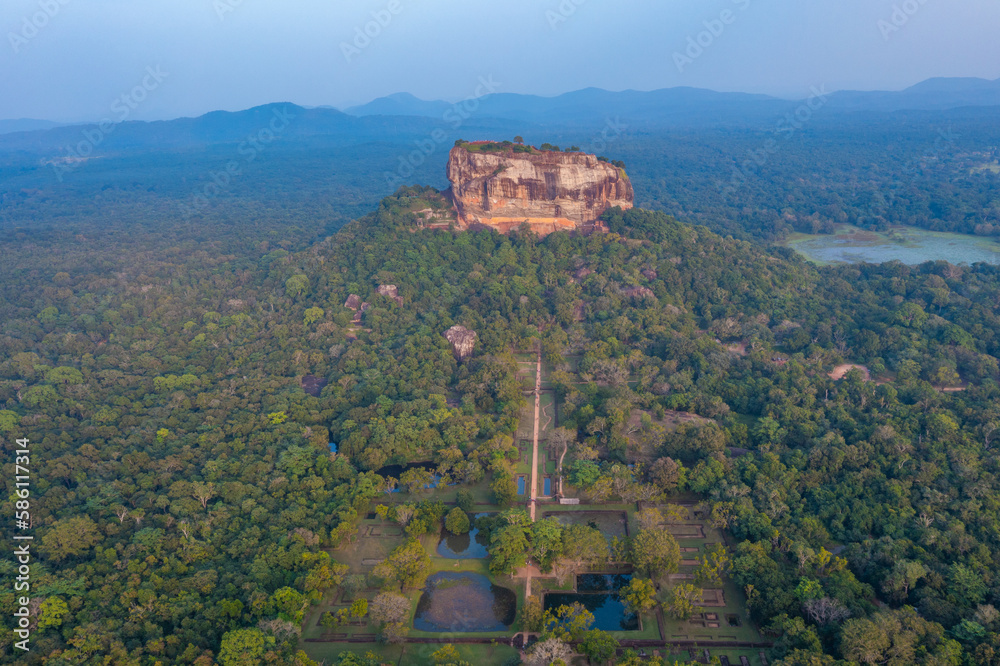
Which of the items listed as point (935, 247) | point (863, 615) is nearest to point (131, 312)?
point (863, 615)

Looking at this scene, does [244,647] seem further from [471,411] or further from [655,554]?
[471,411]

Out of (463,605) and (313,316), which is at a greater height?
(313,316)

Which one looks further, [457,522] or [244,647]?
[457,522]

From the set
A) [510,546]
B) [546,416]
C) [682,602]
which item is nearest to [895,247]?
[546,416]

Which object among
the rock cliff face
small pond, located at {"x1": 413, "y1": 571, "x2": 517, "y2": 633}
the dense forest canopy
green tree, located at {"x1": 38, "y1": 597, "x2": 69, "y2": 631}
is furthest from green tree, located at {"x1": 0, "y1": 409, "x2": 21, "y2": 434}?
the rock cliff face

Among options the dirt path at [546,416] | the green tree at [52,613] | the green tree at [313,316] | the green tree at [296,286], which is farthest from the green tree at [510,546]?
the green tree at [296,286]

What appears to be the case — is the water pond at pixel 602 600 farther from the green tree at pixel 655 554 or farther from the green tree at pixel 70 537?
the green tree at pixel 70 537
